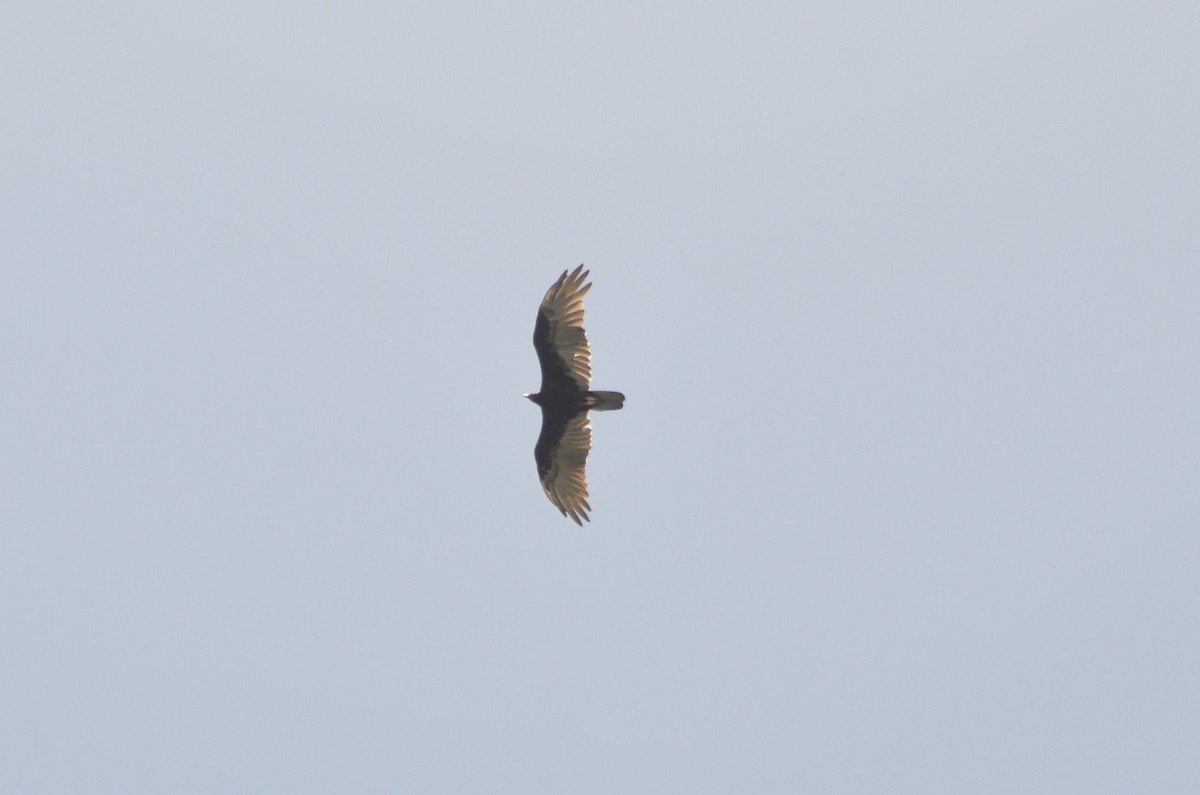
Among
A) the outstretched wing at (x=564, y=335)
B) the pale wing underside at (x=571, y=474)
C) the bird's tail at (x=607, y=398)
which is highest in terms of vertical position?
the outstretched wing at (x=564, y=335)

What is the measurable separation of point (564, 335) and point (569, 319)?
15.6 inches

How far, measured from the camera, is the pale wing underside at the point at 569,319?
34.7m

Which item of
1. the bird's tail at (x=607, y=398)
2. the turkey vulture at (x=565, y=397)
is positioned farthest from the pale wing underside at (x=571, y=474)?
the bird's tail at (x=607, y=398)

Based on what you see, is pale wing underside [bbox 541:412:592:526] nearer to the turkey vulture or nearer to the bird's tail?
the turkey vulture

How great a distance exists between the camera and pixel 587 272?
34719 mm

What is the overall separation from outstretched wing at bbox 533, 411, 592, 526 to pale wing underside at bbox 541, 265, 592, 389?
1574mm

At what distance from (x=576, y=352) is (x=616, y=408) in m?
1.60

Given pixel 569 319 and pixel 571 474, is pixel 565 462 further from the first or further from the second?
pixel 569 319

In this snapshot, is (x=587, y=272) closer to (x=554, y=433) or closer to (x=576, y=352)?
(x=576, y=352)

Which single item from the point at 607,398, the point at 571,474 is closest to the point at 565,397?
the point at 607,398

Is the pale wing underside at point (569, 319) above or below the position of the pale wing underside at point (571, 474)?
above

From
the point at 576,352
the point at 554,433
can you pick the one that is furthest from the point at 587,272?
the point at 554,433

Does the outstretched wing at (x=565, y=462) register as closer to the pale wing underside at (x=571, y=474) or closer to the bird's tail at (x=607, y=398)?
the pale wing underside at (x=571, y=474)

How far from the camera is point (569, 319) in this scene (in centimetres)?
3475
